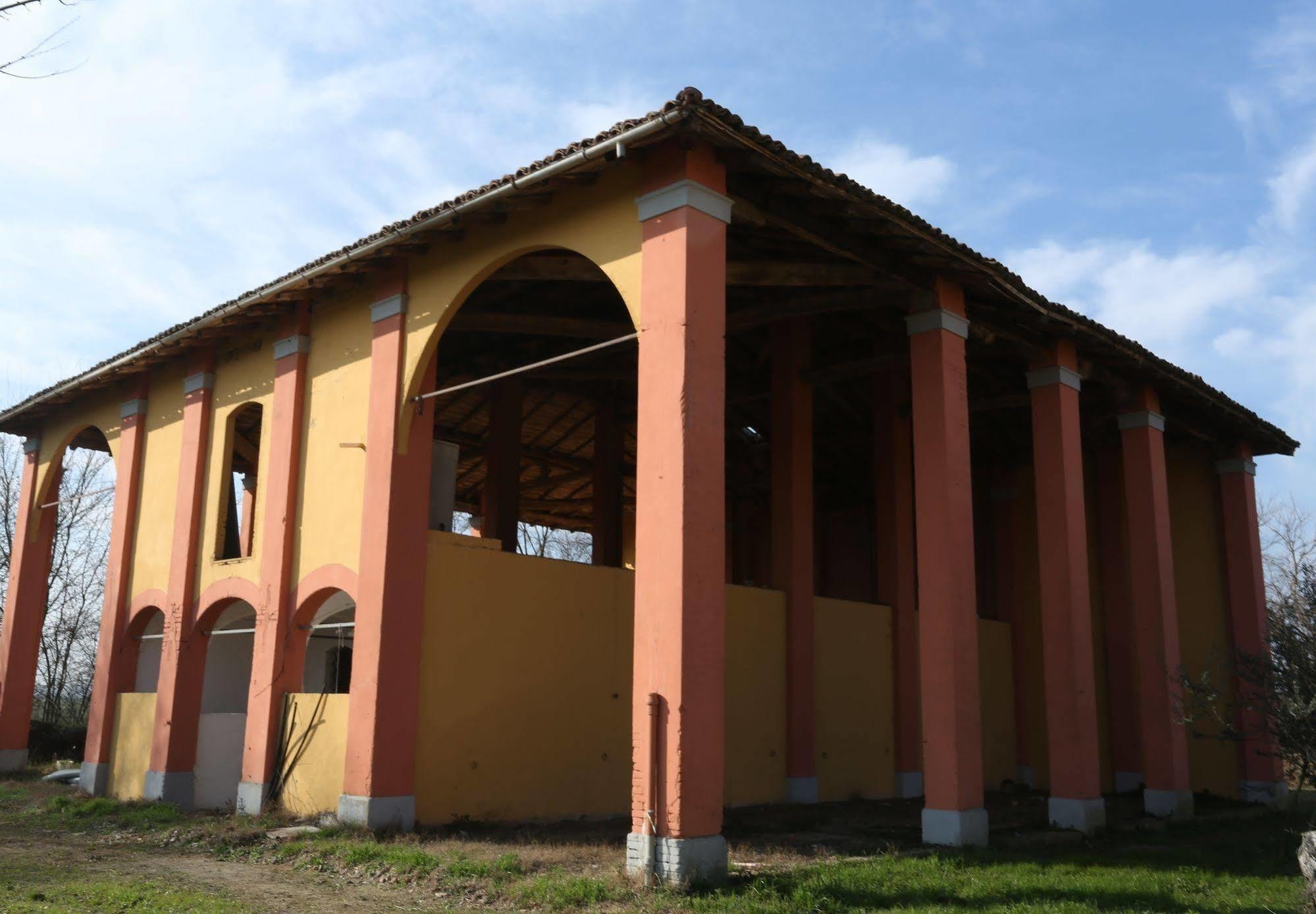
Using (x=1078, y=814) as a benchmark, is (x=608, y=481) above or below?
above

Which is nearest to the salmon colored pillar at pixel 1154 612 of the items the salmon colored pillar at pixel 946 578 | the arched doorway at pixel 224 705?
the salmon colored pillar at pixel 946 578

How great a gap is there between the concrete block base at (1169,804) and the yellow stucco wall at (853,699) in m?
3.78

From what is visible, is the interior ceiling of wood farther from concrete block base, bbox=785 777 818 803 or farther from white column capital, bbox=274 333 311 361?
concrete block base, bbox=785 777 818 803

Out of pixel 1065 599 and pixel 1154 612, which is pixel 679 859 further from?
pixel 1154 612

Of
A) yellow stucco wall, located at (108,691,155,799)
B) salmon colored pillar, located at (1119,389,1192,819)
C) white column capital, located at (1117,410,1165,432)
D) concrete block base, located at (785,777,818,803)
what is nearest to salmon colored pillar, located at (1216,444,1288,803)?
salmon colored pillar, located at (1119,389,1192,819)

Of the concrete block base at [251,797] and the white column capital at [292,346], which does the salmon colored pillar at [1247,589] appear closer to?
the concrete block base at [251,797]

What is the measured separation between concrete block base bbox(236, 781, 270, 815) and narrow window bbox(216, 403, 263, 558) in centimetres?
299

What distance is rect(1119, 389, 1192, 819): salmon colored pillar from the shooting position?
1490cm

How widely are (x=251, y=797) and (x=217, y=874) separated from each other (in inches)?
133

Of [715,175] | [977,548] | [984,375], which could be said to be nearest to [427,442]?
[715,175]

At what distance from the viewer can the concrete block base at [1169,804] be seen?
48.3ft

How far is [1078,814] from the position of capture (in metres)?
12.7

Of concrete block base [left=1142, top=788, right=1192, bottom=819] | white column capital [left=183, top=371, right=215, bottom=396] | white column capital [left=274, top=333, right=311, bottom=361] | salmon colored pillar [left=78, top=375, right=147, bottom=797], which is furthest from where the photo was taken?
salmon colored pillar [left=78, top=375, right=147, bottom=797]

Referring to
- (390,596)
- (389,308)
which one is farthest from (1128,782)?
(389,308)
